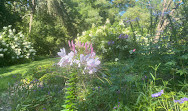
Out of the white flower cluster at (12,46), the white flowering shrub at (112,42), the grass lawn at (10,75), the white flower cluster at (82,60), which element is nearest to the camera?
the white flower cluster at (82,60)

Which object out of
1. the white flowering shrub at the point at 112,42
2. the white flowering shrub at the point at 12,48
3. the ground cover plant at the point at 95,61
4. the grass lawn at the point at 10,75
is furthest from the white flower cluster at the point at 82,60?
the white flowering shrub at the point at 12,48

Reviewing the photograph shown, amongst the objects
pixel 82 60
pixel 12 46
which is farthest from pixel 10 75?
pixel 12 46

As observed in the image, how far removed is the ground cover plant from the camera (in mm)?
1479

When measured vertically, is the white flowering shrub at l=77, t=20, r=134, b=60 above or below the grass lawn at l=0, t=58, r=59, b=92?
above

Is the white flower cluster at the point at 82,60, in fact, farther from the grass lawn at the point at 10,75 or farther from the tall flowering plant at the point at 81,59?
the grass lawn at the point at 10,75

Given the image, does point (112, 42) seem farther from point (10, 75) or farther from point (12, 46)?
point (12, 46)

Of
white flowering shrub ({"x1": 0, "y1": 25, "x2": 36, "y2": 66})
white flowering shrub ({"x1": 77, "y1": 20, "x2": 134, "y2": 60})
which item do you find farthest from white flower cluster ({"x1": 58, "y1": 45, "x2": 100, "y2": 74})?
white flowering shrub ({"x1": 0, "y1": 25, "x2": 36, "y2": 66})

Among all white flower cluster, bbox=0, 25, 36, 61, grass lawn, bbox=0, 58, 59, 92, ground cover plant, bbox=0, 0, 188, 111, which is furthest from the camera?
white flower cluster, bbox=0, 25, 36, 61

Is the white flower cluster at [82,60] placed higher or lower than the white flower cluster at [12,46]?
lower

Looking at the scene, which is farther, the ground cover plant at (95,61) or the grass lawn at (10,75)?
the grass lawn at (10,75)

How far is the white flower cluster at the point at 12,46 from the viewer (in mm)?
7011

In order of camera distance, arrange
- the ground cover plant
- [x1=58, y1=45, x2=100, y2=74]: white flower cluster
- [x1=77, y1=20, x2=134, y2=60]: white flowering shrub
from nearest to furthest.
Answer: [x1=58, y1=45, x2=100, y2=74]: white flower cluster < the ground cover plant < [x1=77, y1=20, x2=134, y2=60]: white flowering shrub

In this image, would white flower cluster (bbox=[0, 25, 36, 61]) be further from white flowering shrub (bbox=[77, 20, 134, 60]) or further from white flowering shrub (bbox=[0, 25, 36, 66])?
white flowering shrub (bbox=[77, 20, 134, 60])

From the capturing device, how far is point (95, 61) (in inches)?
56.2
